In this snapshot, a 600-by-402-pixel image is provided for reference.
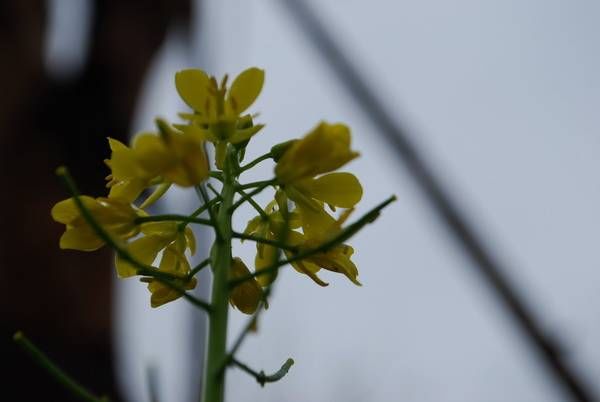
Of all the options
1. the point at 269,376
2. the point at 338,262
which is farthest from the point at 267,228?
the point at 269,376

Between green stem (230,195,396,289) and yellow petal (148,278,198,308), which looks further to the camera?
yellow petal (148,278,198,308)

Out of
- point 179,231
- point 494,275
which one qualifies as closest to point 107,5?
point 494,275

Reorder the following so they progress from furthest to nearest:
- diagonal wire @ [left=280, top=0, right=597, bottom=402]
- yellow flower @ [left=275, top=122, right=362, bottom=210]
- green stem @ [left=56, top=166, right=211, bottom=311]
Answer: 1. diagonal wire @ [left=280, top=0, right=597, bottom=402]
2. yellow flower @ [left=275, top=122, right=362, bottom=210]
3. green stem @ [left=56, top=166, right=211, bottom=311]

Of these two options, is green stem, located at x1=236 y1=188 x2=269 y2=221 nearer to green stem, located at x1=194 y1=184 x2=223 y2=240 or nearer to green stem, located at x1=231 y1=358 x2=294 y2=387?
green stem, located at x1=194 y1=184 x2=223 y2=240

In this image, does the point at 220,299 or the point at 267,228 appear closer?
the point at 220,299

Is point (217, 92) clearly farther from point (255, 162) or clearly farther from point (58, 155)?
point (58, 155)

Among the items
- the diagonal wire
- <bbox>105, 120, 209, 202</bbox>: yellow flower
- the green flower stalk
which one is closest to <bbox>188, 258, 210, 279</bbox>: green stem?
the green flower stalk

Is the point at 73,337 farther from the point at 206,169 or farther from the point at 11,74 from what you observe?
the point at 206,169

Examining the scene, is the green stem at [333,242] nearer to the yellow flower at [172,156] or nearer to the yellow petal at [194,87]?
the yellow flower at [172,156]

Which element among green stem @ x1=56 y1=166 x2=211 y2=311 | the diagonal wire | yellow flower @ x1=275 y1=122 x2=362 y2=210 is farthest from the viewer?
the diagonal wire
